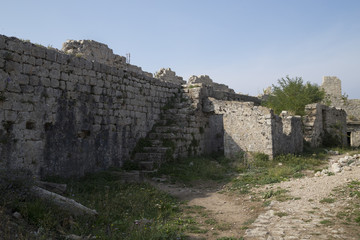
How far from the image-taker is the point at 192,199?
743 cm

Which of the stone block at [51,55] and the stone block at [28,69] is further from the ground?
the stone block at [51,55]

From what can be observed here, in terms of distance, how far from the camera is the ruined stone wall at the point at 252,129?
11516mm

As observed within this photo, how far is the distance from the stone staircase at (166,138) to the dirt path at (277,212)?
6.33 feet

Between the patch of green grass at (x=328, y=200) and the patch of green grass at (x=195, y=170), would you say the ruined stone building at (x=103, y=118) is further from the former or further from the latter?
the patch of green grass at (x=328, y=200)

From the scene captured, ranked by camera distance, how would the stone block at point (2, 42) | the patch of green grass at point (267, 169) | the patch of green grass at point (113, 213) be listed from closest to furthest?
the patch of green grass at point (113, 213) < the stone block at point (2, 42) < the patch of green grass at point (267, 169)

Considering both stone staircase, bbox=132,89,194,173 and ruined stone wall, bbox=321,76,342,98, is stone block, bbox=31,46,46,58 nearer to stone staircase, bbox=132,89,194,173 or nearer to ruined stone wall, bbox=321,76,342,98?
stone staircase, bbox=132,89,194,173

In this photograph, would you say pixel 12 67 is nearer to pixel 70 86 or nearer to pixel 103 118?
pixel 70 86

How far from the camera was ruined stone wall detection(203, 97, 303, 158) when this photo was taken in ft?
37.8

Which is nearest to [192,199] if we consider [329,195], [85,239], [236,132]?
[329,195]

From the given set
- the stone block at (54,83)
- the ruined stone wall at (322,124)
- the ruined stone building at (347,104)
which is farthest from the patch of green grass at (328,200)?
the ruined stone building at (347,104)

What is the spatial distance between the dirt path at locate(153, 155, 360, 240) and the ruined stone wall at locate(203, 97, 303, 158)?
345 centimetres

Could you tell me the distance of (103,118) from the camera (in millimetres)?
9219

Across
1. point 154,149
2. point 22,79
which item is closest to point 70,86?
point 22,79

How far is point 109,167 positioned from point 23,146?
2743 mm
